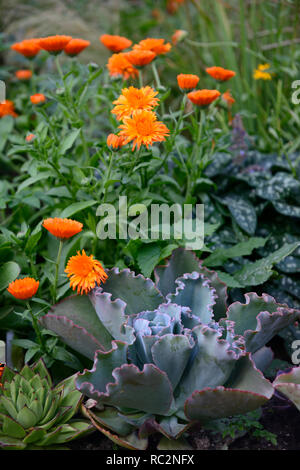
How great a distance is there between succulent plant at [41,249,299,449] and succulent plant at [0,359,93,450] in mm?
58

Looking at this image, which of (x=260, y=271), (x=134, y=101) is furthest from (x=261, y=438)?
(x=134, y=101)

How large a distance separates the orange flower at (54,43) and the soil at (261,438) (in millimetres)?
1181

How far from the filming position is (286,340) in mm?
1706

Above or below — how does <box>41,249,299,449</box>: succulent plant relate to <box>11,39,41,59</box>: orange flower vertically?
below

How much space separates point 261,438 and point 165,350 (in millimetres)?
376

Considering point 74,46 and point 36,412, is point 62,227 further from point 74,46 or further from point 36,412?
point 74,46

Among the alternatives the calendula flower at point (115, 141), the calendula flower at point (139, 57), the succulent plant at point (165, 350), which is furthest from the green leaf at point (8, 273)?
the calendula flower at point (139, 57)

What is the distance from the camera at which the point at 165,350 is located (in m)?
1.24

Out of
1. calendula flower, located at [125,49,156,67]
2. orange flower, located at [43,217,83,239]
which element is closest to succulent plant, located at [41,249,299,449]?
orange flower, located at [43,217,83,239]

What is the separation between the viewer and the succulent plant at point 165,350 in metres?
1.19

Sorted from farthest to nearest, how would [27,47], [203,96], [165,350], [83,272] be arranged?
1. [27,47]
2. [203,96]
3. [83,272]
4. [165,350]

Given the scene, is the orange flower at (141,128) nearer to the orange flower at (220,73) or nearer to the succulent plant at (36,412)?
the orange flower at (220,73)

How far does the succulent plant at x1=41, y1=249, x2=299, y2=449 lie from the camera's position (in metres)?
1.19

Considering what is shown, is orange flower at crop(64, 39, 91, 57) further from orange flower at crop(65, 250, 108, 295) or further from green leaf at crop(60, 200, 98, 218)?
orange flower at crop(65, 250, 108, 295)
